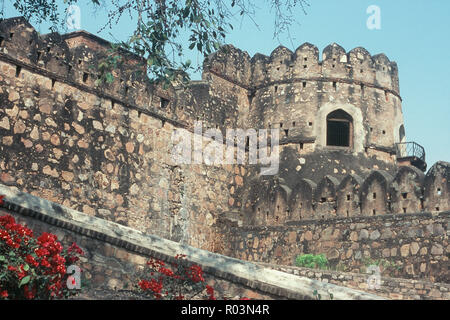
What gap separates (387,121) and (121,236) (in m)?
9.68

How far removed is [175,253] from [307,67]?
8.96m

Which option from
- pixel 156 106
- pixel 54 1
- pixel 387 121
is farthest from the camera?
pixel 387 121

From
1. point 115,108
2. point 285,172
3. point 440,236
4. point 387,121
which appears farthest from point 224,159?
point 440,236

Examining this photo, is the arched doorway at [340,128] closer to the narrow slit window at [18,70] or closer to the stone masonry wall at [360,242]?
the stone masonry wall at [360,242]

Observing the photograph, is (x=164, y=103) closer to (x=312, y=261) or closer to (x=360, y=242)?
(x=312, y=261)

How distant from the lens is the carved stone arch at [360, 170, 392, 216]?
1177 cm

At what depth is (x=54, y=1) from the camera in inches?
348

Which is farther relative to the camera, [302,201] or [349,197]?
[302,201]

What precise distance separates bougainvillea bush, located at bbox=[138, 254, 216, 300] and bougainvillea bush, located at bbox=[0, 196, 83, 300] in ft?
2.48

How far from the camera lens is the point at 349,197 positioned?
1230 centimetres

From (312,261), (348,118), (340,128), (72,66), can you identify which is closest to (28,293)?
(72,66)

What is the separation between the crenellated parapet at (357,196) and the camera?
11.2 m

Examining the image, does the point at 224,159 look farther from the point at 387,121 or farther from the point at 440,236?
the point at 440,236

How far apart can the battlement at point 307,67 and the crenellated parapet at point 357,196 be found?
2.66 metres
